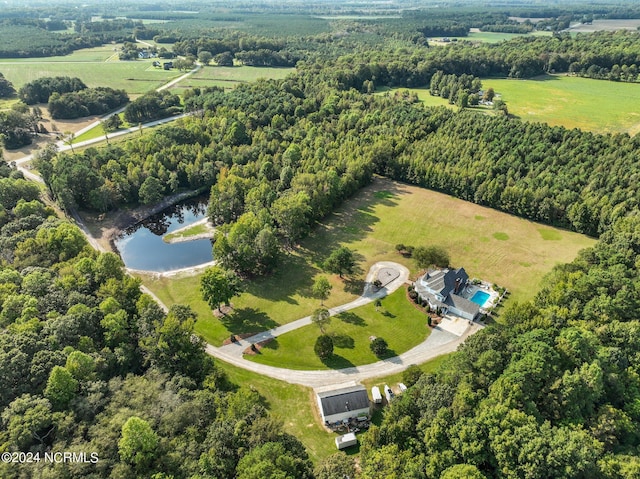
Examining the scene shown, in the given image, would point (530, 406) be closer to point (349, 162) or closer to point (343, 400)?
point (343, 400)

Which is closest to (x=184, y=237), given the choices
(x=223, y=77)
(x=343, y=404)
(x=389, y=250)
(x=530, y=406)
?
(x=389, y=250)

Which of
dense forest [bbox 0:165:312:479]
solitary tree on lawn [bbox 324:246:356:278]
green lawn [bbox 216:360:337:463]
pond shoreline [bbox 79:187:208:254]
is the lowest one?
green lawn [bbox 216:360:337:463]

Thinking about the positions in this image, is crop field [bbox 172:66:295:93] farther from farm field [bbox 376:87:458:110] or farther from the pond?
the pond

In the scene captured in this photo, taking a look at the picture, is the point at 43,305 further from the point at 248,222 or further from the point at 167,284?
the point at 248,222

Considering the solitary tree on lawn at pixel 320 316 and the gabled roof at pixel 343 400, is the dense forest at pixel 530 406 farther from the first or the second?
the solitary tree on lawn at pixel 320 316

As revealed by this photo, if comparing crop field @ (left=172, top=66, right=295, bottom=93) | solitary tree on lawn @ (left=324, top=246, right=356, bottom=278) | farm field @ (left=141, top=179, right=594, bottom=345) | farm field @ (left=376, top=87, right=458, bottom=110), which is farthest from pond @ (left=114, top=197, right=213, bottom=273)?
farm field @ (left=376, top=87, right=458, bottom=110)

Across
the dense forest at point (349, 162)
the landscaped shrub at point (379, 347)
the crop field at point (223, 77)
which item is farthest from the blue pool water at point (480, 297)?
the crop field at point (223, 77)

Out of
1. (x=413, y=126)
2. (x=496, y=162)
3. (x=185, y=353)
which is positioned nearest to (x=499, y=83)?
(x=413, y=126)
